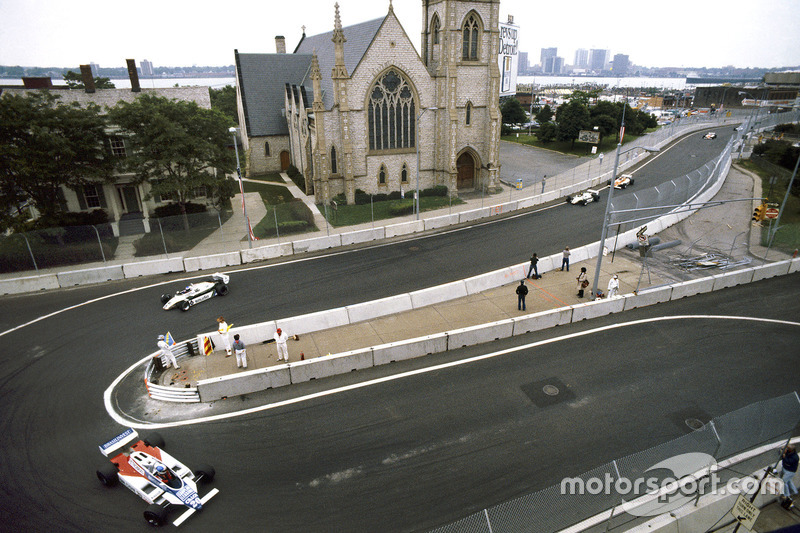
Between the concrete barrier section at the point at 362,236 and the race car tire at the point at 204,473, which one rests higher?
the concrete barrier section at the point at 362,236

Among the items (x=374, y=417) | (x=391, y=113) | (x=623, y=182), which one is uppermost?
(x=391, y=113)

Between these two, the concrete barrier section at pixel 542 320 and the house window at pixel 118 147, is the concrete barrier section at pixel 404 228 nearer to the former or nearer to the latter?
the concrete barrier section at pixel 542 320

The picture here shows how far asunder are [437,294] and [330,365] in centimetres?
688

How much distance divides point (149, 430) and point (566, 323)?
16.0 m

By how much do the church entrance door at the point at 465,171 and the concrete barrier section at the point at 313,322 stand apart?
26.9 m

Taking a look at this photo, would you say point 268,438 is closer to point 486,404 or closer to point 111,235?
point 486,404

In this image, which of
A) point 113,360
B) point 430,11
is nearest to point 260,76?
point 430,11

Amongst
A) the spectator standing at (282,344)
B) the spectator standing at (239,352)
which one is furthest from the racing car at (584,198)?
the spectator standing at (239,352)

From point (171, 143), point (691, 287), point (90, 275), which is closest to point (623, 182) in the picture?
point (691, 287)

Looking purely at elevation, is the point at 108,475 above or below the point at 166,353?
below

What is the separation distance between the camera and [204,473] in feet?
36.3

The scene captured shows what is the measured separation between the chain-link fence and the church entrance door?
3324 cm

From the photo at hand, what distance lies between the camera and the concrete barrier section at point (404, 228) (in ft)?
98.8

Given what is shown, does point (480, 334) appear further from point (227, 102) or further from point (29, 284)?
point (227, 102)
